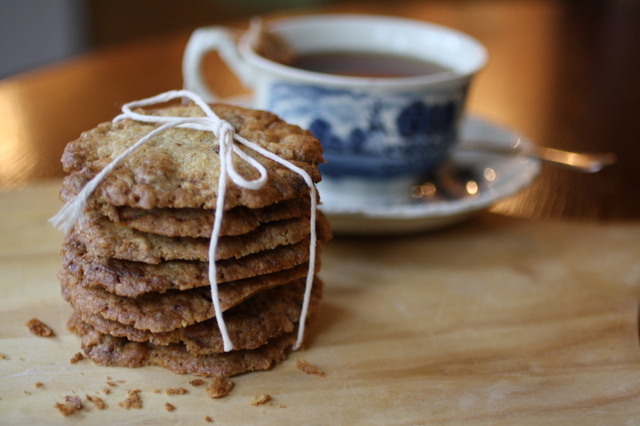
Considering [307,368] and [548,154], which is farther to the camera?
[548,154]

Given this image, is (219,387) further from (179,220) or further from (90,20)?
(90,20)

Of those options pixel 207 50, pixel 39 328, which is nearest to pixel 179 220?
pixel 39 328

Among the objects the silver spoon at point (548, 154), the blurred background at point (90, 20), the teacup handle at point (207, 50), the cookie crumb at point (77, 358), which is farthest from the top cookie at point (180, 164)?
the blurred background at point (90, 20)

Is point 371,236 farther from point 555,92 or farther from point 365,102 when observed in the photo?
point 555,92

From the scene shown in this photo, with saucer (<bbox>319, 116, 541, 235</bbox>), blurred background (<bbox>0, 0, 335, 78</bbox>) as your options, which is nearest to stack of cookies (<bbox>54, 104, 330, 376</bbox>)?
saucer (<bbox>319, 116, 541, 235</bbox>)

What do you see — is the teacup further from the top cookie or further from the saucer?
the top cookie

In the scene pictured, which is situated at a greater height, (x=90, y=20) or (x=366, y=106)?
(x=366, y=106)
